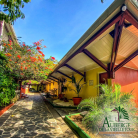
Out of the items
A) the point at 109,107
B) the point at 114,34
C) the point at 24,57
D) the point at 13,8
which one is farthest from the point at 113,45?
the point at 24,57

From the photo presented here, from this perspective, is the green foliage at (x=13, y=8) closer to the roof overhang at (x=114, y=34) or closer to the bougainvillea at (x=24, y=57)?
the roof overhang at (x=114, y=34)

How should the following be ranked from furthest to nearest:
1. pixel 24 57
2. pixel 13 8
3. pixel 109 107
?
pixel 24 57
pixel 109 107
pixel 13 8

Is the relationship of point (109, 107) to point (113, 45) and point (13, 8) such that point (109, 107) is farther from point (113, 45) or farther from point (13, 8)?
point (13, 8)

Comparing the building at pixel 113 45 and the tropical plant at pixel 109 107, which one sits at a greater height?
the building at pixel 113 45

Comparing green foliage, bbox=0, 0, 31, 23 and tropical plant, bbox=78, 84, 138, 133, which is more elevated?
green foliage, bbox=0, 0, 31, 23

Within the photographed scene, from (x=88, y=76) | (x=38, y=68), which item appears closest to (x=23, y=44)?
(x=38, y=68)

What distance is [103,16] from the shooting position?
259cm

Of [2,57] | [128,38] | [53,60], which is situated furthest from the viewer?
[53,60]

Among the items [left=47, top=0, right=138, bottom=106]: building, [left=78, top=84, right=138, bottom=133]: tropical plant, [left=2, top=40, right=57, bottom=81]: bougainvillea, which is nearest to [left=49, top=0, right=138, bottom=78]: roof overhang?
[left=47, top=0, right=138, bottom=106]: building

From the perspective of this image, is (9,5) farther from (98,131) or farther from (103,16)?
(98,131)

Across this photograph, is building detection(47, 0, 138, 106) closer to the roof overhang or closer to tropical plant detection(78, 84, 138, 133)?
the roof overhang

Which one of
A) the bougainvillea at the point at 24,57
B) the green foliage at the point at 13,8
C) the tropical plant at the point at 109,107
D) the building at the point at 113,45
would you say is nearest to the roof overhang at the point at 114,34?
the building at the point at 113,45

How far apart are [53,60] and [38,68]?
2085mm

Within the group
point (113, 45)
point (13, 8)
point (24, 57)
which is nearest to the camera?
point (13, 8)
